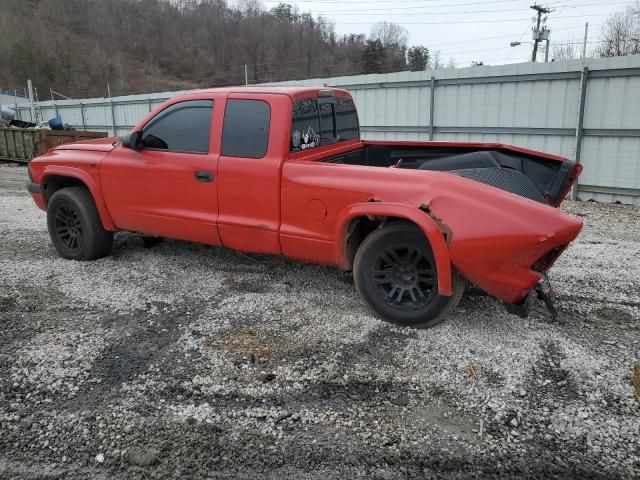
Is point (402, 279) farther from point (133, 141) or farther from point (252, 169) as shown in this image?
point (133, 141)

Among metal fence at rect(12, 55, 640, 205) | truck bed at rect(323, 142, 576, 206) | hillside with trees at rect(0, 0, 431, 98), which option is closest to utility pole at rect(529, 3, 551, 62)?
hillside with trees at rect(0, 0, 431, 98)

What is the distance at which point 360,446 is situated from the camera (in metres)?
2.64

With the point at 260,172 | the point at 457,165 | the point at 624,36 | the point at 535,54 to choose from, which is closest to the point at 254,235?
the point at 260,172

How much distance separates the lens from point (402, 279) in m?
3.92

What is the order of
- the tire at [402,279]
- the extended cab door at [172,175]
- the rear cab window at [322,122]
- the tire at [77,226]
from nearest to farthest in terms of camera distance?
the tire at [402,279] → the rear cab window at [322,122] → the extended cab door at [172,175] → the tire at [77,226]

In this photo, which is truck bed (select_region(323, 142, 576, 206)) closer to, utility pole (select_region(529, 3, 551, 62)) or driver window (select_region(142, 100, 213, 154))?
Answer: driver window (select_region(142, 100, 213, 154))

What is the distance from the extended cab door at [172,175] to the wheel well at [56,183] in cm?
75

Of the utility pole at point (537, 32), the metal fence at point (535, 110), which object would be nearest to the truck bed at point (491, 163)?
the metal fence at point (535, 110)

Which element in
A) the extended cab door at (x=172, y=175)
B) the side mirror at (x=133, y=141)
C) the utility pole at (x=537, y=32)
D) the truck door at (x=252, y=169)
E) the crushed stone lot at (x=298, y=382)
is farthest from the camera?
the utility pole at (x=537, y=32)

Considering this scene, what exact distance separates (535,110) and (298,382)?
8.93 metres

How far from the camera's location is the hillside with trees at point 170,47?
56.9 metres

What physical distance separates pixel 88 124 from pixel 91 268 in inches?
711

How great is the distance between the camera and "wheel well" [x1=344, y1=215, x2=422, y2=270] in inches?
155

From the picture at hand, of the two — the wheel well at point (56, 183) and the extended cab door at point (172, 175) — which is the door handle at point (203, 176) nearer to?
the extended cab door at point (172, 175)
